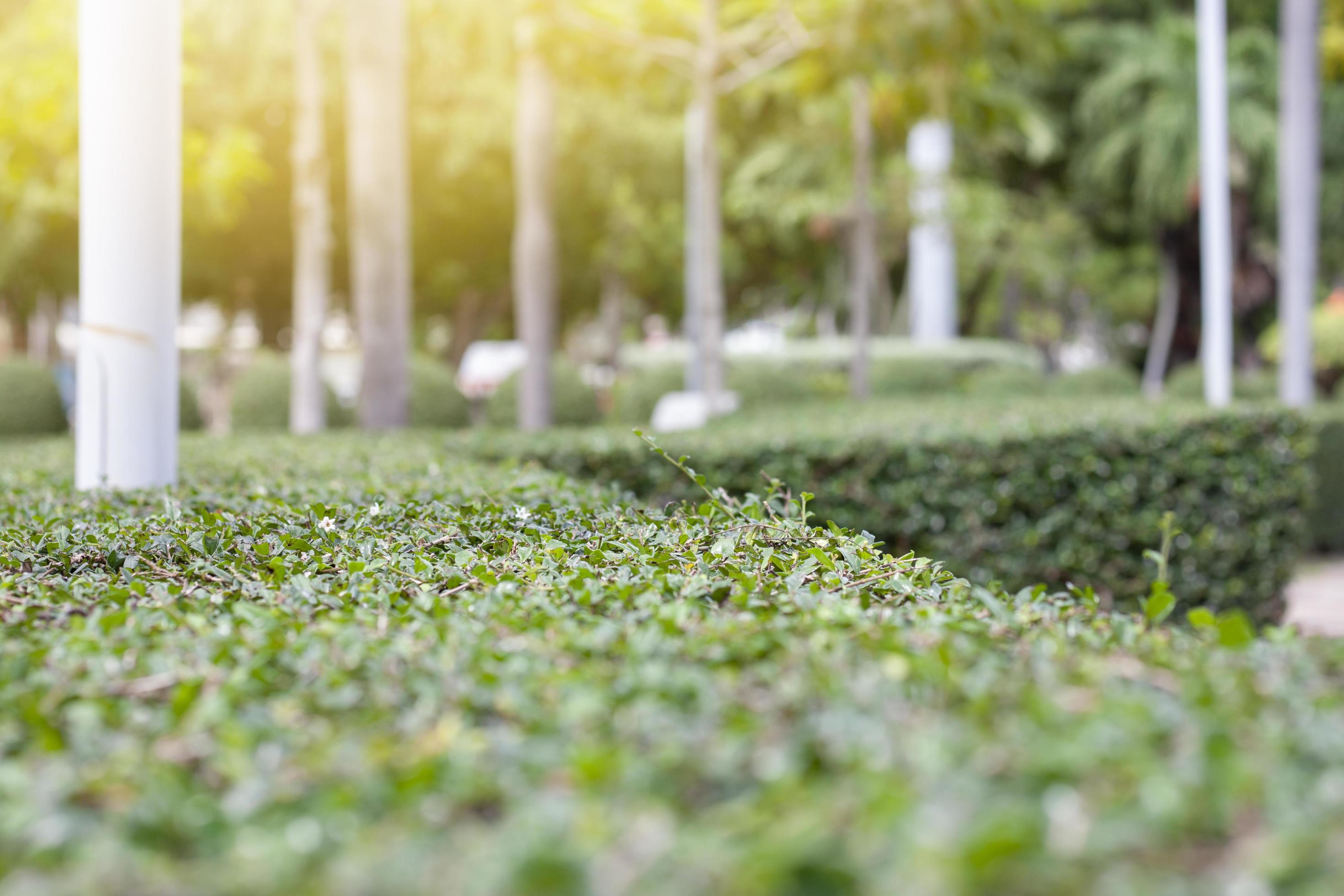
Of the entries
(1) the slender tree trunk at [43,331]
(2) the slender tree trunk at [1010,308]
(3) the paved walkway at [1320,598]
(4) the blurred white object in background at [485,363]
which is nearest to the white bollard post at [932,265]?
(2) the slender tree trunk at [1010,308]

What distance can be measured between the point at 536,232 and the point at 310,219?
2389 mm

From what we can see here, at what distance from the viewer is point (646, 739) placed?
1652 millimetres

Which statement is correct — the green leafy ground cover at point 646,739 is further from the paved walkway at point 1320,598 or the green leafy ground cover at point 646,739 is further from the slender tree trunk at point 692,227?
the slender tree trunk at point 692,227

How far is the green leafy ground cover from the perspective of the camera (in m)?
1.31

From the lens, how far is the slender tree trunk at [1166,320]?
28.0 meters

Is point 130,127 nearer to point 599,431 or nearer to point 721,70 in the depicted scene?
point 599,431

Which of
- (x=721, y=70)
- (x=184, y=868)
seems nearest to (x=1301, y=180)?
(x=721, y=70)

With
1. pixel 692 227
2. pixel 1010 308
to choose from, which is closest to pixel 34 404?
pixel 692 227

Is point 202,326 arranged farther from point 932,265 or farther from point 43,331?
point 932,265

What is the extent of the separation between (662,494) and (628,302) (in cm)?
3184

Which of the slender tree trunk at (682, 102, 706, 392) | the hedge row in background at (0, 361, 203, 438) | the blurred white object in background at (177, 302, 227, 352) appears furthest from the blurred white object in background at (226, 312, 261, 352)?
the hedge row in background at (0, 361, 203, 438)

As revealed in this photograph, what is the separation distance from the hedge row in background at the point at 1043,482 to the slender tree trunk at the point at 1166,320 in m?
19.5

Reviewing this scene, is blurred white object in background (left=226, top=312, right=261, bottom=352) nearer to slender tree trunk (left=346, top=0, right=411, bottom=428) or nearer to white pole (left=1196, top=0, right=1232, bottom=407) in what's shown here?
slender tree trunk (left=346, top=0, right=411, bottom=428)

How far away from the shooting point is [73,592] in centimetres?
264
